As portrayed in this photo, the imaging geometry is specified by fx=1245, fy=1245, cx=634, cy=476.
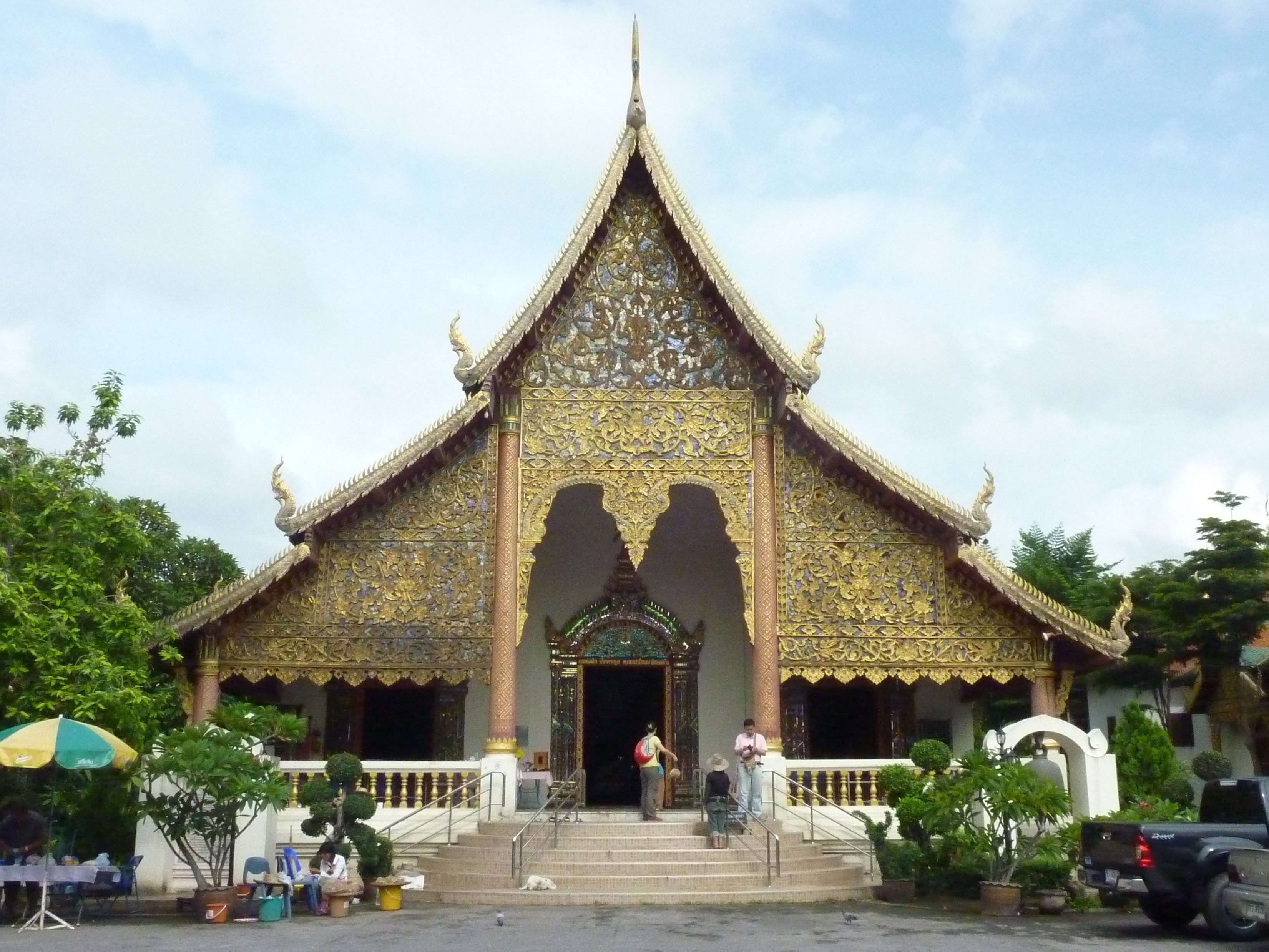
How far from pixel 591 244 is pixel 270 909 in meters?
7.45

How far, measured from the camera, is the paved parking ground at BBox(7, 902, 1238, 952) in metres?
8.18

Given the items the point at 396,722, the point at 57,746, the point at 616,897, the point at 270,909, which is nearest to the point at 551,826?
the point at 616,897

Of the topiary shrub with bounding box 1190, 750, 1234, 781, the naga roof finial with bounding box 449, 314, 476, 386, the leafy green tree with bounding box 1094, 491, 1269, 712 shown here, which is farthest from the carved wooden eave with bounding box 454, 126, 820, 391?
the leafy green tree with bounding box 1094, 491, 1269, 712

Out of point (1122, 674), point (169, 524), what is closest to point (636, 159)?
point (169, 524)

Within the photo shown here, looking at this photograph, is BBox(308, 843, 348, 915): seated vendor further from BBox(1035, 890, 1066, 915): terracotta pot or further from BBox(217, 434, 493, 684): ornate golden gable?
BBox(1035, 890, 1066, 915): terracotta pot

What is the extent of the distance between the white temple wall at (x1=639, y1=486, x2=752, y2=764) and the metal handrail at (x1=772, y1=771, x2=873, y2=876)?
2.86m

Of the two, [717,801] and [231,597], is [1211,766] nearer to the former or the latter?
[717,801]

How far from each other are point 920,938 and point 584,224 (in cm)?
800

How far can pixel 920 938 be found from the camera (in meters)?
8.65

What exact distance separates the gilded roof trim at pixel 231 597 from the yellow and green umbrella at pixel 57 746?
9.63ft

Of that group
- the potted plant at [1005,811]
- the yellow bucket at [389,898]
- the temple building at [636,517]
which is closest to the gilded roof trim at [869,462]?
the temple building at [636,517]

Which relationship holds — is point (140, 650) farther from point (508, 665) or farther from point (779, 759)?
point (779, 759)

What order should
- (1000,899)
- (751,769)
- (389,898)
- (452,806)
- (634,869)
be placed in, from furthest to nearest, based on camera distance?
(452,806) → (751,769) → (634,869) → (1000,899) → (389,898)

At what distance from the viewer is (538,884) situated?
10.6 metres
